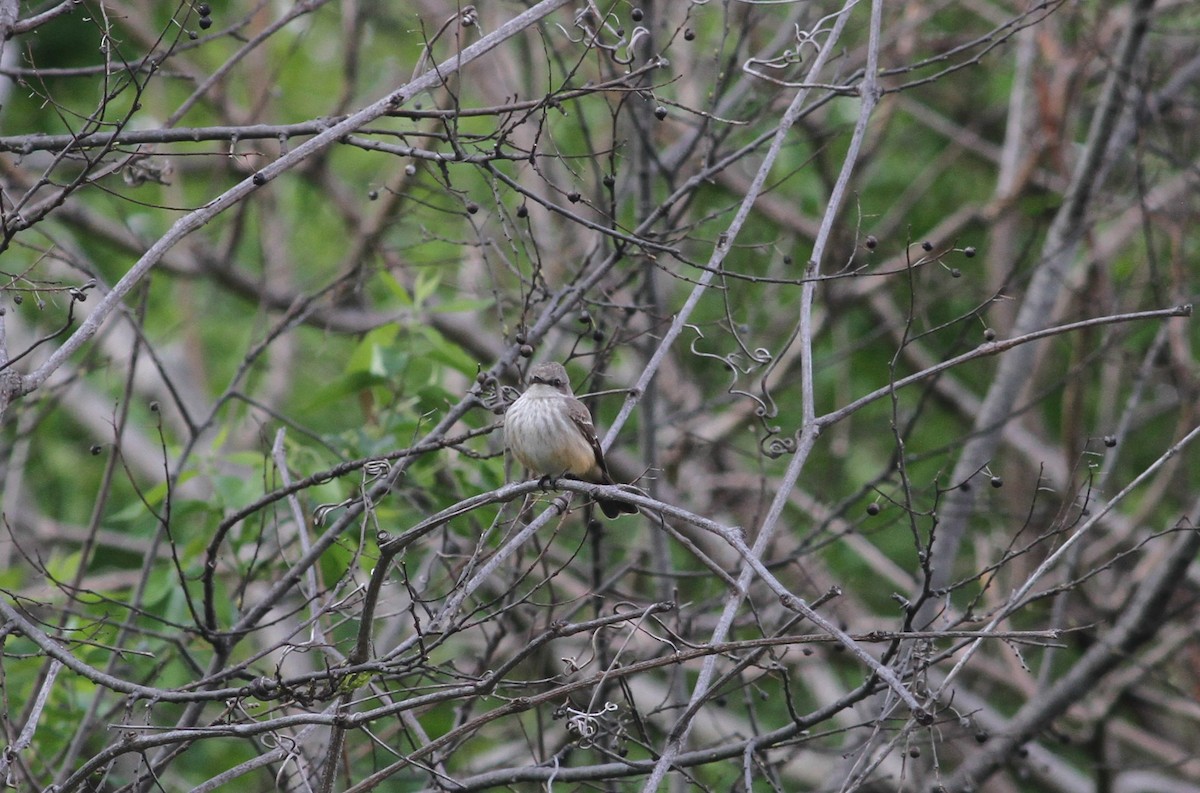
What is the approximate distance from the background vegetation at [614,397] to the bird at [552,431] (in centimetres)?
24

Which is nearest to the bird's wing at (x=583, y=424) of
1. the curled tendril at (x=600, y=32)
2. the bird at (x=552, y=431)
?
the bird at (x=552, y=431)

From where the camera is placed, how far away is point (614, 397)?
11.2 meters

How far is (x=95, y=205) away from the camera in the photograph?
44.8ft

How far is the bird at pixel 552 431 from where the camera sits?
→ 20.6 feet

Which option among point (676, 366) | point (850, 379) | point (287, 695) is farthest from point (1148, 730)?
point (287, 695)

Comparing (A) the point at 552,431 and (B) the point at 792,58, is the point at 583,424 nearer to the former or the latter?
(A) the point at 552,431

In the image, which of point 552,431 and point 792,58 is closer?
point 792,58

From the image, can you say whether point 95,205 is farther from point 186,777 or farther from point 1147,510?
point 1147,510

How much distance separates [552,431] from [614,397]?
493 cm

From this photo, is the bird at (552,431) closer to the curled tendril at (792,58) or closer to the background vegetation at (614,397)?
the background vegetation at (614,397)

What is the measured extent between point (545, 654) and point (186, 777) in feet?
13.4

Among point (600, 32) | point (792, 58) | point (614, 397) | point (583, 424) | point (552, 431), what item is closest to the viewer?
point (600, 32)

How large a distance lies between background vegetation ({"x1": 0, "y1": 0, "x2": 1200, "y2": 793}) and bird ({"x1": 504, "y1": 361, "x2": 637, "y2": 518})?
9.6 inches

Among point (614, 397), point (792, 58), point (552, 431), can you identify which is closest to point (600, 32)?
point (792, 58)
